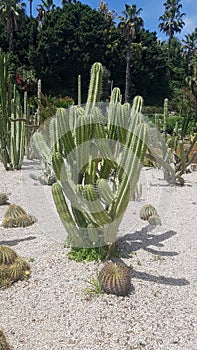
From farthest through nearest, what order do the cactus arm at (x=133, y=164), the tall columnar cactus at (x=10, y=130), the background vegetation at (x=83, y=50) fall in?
1. the background vegetation at (x=83, y=50)
2. the tall columnar cactus at (x=10, y=130)
3. the cactus arm at (x=133, y=164)

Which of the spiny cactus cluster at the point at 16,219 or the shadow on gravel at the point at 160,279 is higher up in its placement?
the spiny cactus cluster at the point at 16,219

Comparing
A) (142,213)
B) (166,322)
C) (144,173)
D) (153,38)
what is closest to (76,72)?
(153,38)

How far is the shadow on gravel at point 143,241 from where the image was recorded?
3414 mm

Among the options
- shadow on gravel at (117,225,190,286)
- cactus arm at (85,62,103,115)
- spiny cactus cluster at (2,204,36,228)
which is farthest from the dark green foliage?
cactus arm at (85,62,103,115)

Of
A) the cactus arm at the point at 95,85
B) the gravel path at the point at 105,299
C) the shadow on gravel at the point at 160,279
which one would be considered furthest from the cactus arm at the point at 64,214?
the cactus arm at the point at 95,85

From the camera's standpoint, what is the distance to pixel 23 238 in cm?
364

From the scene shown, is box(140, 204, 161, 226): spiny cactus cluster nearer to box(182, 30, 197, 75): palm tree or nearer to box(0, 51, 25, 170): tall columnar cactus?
box(0, 51, 25, 170): tall columnar cactus

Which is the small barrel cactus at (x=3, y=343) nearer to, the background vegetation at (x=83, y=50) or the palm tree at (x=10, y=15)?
the background vegetation at (x=83, y=50)

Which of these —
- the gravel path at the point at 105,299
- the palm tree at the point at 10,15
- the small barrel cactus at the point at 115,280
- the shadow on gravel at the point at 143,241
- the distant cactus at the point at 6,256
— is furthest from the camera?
the palm tree at the point at 10,15

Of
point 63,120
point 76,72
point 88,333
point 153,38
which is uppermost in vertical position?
point 153,38

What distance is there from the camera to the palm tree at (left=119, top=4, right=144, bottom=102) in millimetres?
28391

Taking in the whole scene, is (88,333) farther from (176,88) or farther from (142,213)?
(176,88)

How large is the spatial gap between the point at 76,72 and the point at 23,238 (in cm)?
2678

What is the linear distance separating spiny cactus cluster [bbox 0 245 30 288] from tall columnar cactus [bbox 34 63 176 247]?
0.46 meters
